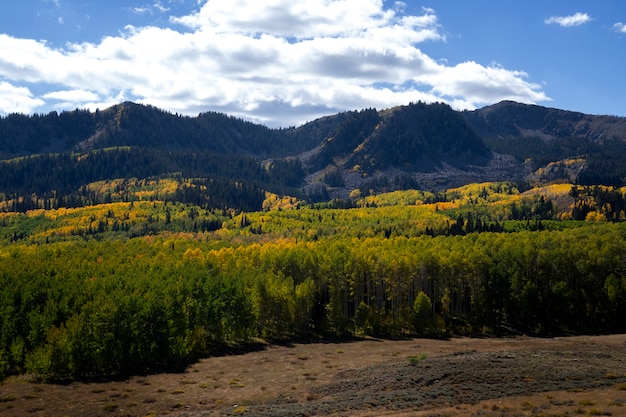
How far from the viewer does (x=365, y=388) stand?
7956 cm

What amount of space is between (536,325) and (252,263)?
8467 cm

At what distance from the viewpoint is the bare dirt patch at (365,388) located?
63222 mm

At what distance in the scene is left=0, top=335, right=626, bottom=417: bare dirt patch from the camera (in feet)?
207

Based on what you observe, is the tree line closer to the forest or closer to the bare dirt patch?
the forest

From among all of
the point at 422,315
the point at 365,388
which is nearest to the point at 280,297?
the point at 422,315

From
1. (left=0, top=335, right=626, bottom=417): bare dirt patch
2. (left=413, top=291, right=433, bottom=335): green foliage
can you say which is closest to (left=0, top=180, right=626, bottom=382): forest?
(left=413, top=291, right=433, bottom=335): green foliage

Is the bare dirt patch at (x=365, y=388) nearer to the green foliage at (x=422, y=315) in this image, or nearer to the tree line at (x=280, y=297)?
the tree line at (x=280, y=297)

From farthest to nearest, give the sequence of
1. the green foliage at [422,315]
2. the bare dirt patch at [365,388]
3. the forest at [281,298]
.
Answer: the green foliage at [422,315] → the forest at [281,298] → the bare dirt patch at [365,388]

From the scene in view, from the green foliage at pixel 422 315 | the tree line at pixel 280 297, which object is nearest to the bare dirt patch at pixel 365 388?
the tree line at pixel 280 297

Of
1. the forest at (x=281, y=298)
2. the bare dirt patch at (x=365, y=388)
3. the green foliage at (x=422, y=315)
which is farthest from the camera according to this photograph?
the green foliage at (x=422, y=315)

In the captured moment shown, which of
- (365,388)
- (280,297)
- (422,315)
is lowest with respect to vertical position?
(422,315)

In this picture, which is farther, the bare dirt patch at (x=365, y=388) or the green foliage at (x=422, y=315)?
the green foliage at (x=422, y=315)

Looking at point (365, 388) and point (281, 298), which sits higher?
point (281, 298)

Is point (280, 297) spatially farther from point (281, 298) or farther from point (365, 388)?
point (365, 388)
